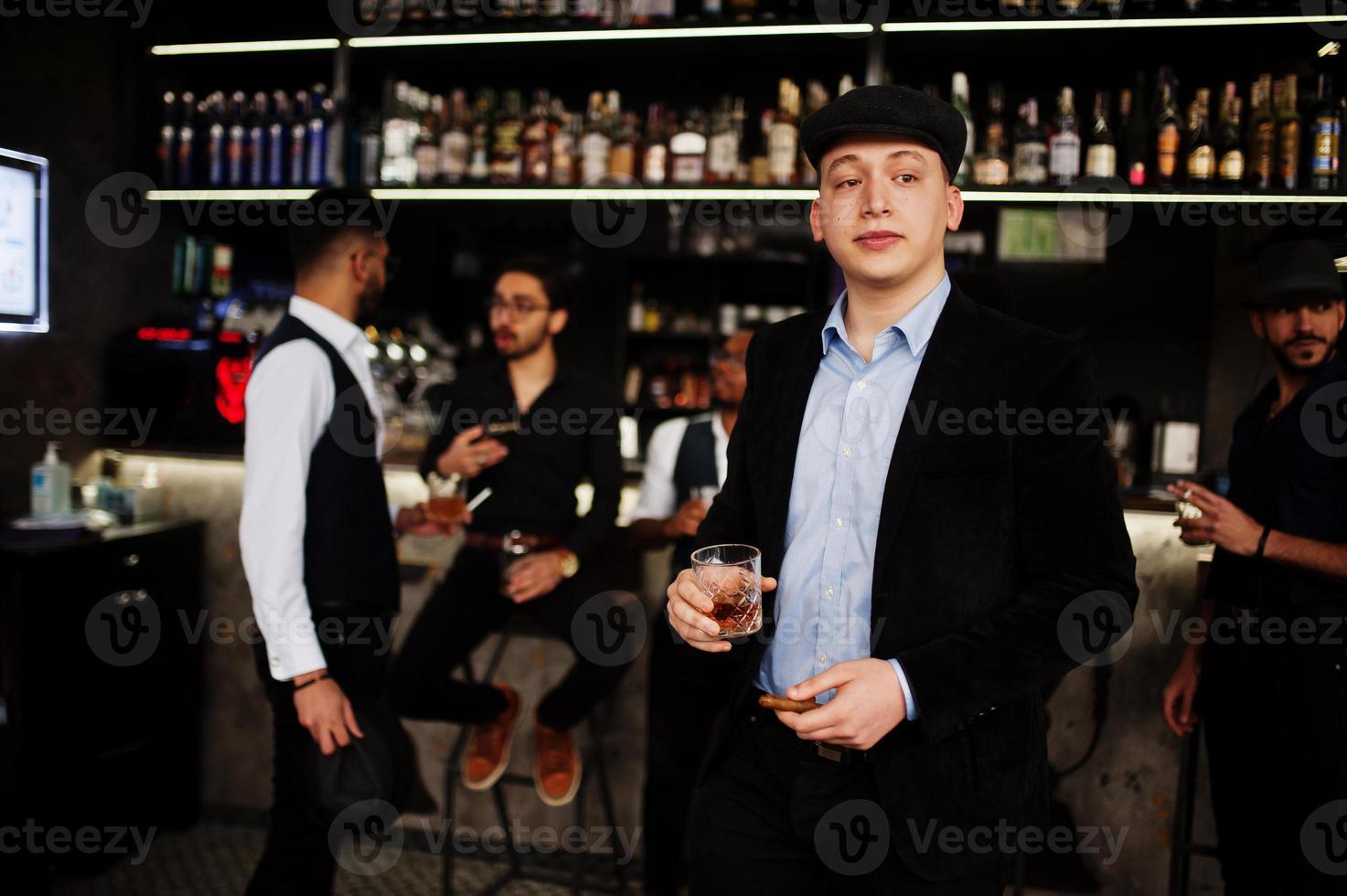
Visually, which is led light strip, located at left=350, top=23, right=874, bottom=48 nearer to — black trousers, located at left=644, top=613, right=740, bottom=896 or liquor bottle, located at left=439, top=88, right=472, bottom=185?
liquor bottle, located at left=439, top=88, right=472, bottom=185

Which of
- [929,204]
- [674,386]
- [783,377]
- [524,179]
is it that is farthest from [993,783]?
[674,386]

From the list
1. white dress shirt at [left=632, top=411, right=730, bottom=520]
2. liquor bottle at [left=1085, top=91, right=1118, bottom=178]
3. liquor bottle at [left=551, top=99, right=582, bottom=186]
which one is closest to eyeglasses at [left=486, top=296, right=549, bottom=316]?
white dress shirt at [left=632, top=411, right=730, bottom=520]

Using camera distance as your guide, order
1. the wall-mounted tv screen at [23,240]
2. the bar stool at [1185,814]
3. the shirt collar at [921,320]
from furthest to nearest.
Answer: the wall-mounted tv screen at [23,240] → the bar stool at [1185,814] → the shirt collar at [921,320]

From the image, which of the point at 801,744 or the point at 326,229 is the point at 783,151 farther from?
the point at 801,744

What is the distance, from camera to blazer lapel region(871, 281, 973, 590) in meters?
1.27

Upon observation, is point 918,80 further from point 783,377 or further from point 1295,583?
point 783,377

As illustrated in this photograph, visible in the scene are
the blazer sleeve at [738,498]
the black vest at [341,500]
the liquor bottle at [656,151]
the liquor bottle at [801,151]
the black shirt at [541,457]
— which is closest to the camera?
the blazer sleeve at [738,498]

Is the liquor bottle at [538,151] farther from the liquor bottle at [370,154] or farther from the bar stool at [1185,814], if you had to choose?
the bar stool at [1185,814]

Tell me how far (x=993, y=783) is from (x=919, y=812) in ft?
0.38

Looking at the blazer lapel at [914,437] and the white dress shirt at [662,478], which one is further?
the white dress shirt at [662,478]

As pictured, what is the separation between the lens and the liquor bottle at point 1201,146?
2.90 meters

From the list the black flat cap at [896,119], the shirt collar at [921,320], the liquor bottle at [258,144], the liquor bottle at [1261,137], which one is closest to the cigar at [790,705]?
the shirt collar at [921,320]

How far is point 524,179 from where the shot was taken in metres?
3.34

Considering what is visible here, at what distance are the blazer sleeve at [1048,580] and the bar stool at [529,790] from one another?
1603 millimetres
